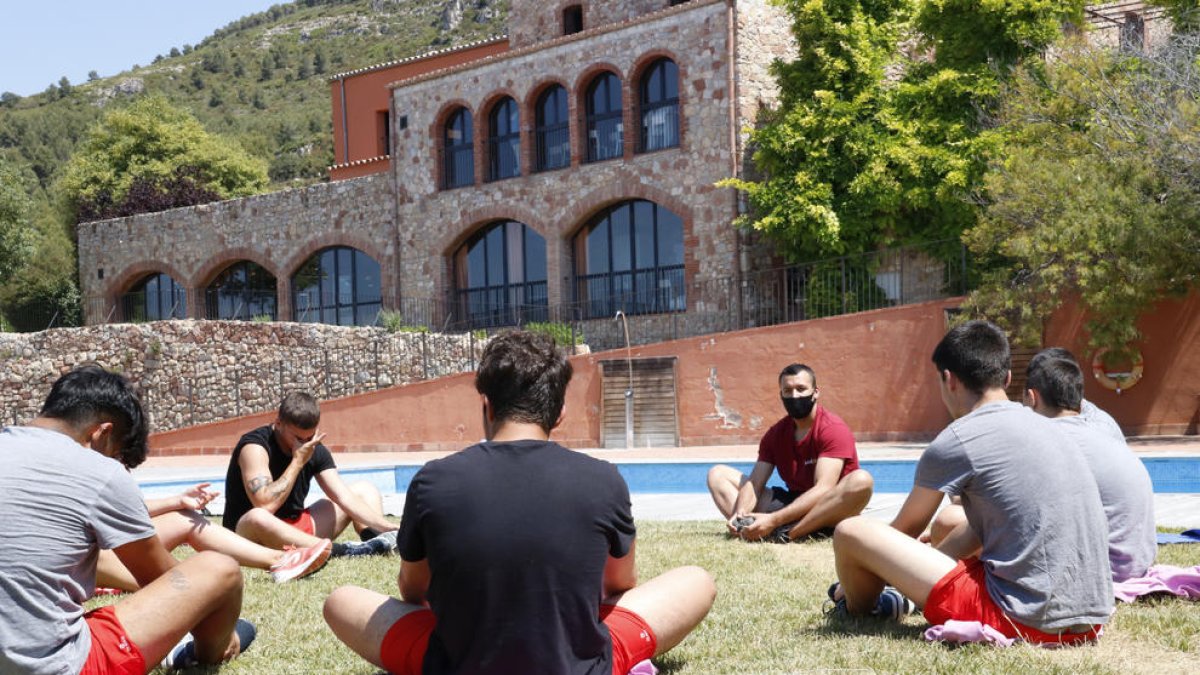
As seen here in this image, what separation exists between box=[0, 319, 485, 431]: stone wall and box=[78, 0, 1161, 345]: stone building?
240 centimetres

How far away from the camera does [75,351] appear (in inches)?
1015

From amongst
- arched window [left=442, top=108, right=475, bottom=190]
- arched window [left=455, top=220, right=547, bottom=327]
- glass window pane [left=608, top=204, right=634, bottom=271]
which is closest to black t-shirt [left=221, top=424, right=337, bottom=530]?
glass window pane [left=608, top=204, right=634, bottom=271]

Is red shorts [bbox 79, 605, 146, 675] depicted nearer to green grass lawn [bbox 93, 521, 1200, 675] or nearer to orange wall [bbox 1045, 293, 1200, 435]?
green grass lawn [bbox 93, 521, 1200, 675]

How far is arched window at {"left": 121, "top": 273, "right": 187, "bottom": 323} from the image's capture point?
30.8 m

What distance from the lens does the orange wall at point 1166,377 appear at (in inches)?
602

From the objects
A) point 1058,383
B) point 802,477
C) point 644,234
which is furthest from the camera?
point 644,234

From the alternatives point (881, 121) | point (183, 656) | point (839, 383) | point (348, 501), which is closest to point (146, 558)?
point (183, 656)

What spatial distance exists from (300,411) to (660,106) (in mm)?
16813

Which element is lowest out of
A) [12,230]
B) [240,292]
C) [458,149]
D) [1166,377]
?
[1166,377]

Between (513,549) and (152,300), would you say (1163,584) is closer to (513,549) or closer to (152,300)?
(513,549)

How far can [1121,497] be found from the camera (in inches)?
189

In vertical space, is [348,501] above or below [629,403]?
above

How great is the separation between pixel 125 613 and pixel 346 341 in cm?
2037

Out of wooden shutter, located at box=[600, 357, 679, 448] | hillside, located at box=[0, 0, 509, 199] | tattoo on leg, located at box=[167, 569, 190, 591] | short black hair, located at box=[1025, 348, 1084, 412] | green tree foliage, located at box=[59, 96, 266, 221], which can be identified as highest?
hillside, located at box=[0, 0, 509, 199]
